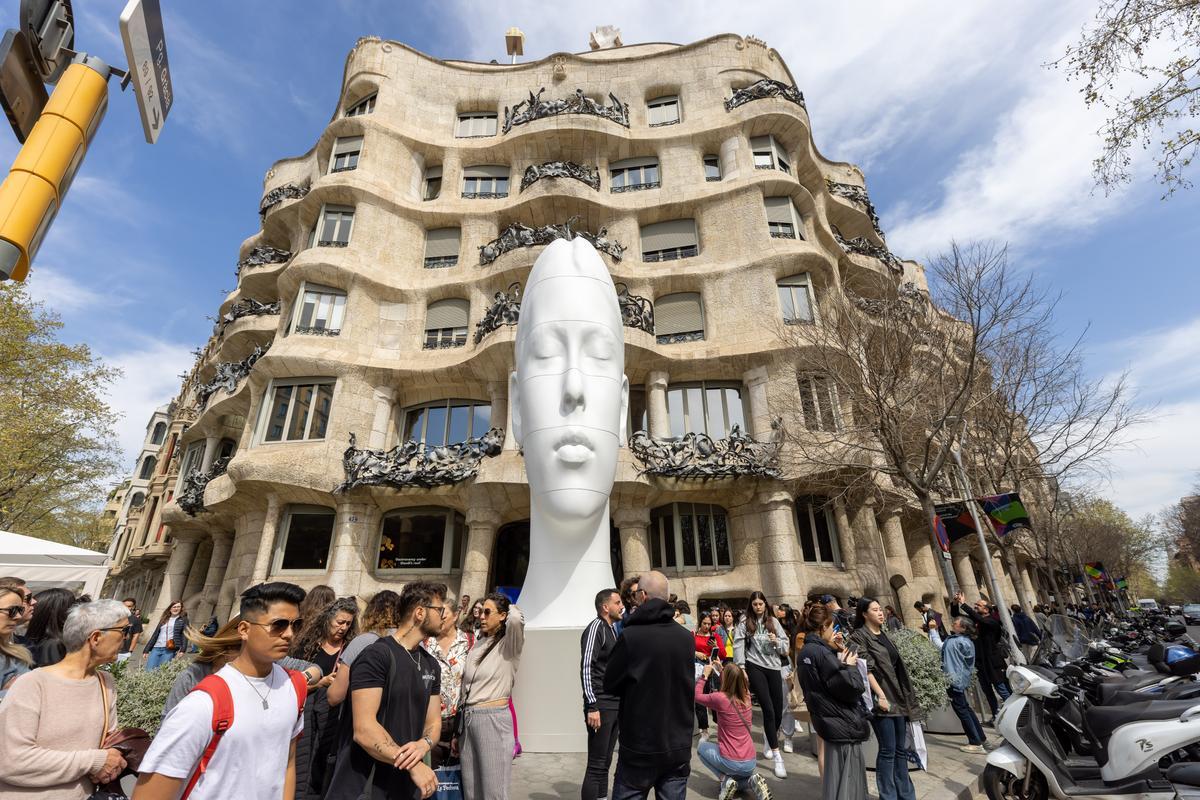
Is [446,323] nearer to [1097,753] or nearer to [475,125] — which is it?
[475,125]

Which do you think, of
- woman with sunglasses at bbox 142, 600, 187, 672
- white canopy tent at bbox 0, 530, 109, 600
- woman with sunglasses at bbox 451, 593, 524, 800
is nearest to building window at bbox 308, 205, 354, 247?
white canopy tent at bbox 0, 530, 109, 600

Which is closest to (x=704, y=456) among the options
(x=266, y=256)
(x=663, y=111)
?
(x=663, y=111)

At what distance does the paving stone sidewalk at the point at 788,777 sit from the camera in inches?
207

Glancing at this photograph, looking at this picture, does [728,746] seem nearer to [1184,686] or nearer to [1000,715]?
[1000,715]

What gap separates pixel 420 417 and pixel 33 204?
16.6 metres

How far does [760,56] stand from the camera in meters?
22.2

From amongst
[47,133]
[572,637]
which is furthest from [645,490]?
[47,133]

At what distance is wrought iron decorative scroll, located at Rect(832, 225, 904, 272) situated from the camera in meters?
21.7

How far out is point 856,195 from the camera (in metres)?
23.5

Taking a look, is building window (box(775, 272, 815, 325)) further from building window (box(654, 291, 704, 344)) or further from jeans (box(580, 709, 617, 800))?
jeans (box(580, 709, 617, 800))

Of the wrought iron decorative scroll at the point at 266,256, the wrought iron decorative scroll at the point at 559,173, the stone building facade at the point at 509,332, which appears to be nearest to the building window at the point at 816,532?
the stone building facade at the point at 509,332

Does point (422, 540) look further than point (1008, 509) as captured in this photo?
Yes

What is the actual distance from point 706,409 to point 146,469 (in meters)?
58.1

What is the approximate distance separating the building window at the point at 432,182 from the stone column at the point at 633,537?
14026 mm
